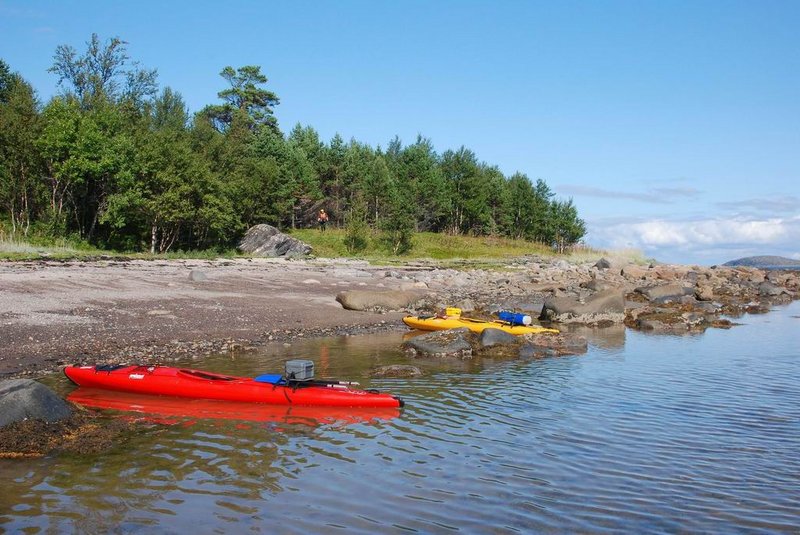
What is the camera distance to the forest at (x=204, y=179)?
37.3 m

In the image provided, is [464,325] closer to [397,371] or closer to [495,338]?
[495,338]

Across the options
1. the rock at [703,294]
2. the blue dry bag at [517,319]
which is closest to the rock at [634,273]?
the rock at [703,294]

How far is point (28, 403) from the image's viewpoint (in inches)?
366

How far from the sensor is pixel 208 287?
2370 centimetres

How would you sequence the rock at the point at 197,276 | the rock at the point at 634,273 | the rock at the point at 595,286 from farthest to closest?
the rock at the point at 634,273 → the rock at the point at 595,286 → the rock at the point at 197,276

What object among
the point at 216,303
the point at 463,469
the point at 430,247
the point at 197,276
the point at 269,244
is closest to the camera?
the point at 463,469

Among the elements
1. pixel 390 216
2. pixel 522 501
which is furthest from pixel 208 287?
pixel 390 216

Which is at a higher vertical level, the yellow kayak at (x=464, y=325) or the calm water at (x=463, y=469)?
the yellow kayak at (x=464, y=325)

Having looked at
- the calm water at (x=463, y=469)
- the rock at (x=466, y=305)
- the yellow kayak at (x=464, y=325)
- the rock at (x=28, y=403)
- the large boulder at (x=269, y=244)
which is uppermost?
the large boulder at (x=269, y=244)

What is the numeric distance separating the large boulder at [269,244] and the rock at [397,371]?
30.0 metres

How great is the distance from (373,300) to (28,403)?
16228 millimetres

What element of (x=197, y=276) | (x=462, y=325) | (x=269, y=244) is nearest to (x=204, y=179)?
(x=269, y=244)

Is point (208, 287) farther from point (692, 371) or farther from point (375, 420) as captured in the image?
point (692, 371)

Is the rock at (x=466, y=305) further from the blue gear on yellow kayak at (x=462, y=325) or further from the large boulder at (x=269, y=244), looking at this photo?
the large boulder at (x=269, y=244)
